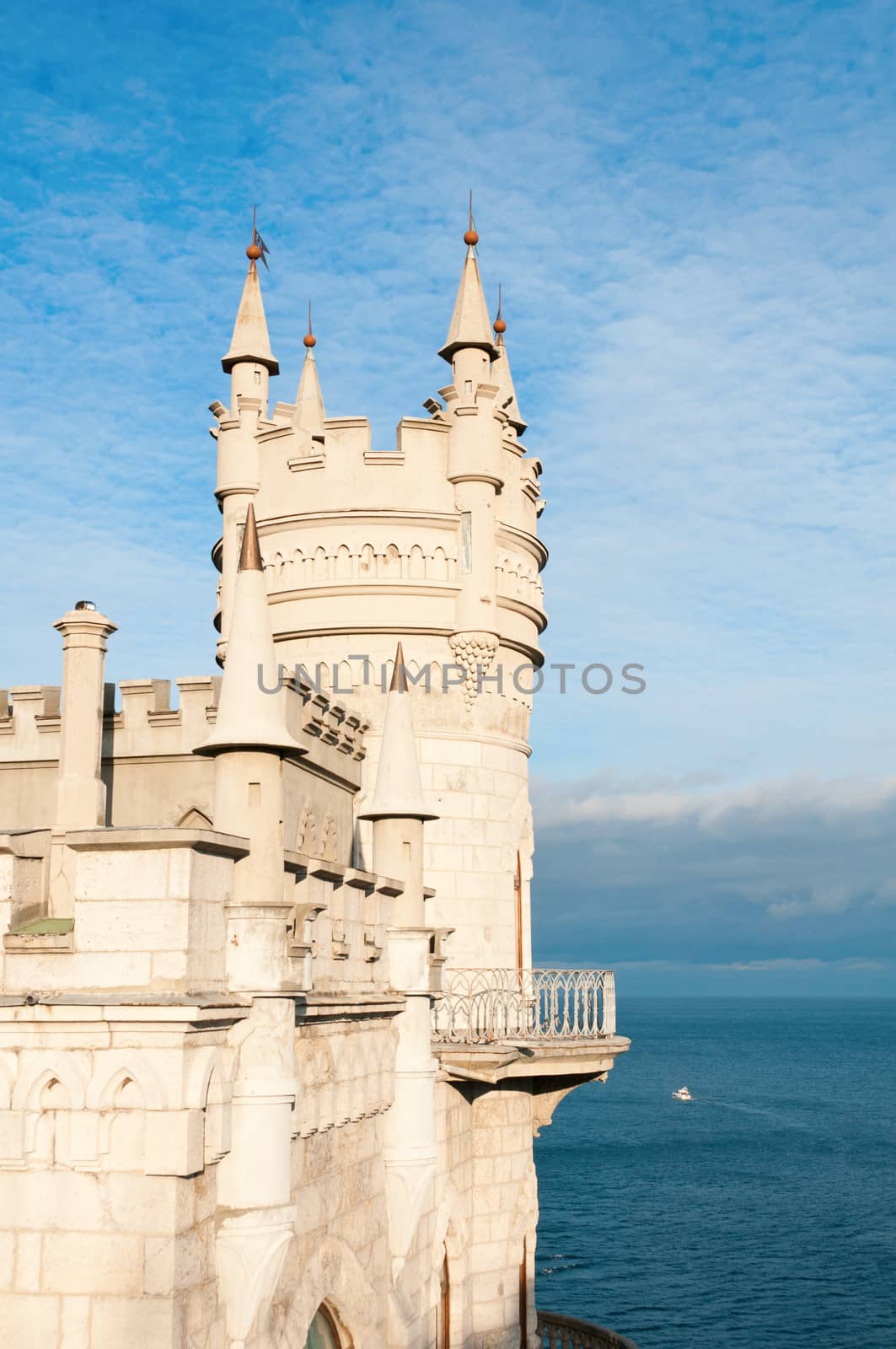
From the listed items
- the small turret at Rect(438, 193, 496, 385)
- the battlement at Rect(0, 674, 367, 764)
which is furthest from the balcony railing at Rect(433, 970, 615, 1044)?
the small turret at Rect(438, 193, 496, 385)

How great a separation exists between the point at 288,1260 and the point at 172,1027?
3.31 metres

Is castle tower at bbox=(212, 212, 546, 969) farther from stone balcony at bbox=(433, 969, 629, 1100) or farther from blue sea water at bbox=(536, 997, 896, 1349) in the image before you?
blue sea water at bbox=(536, 997, 896, 1349)

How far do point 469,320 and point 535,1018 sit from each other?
11.1 metres

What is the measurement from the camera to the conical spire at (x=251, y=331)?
22.4m

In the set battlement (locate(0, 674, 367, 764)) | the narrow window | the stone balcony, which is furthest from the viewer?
the narrow window

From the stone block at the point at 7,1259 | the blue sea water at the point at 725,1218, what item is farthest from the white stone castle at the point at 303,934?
the blue sea water at the point at 725,1218

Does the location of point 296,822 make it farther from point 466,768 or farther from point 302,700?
point 466,768

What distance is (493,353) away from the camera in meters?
22.0

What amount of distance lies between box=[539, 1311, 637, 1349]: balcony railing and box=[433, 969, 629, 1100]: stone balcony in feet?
17.3

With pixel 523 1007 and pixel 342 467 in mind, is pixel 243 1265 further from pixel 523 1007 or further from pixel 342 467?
pixel 342 467

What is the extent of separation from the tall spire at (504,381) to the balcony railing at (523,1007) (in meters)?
9.26

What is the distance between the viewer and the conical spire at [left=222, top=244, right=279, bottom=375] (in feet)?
73.6

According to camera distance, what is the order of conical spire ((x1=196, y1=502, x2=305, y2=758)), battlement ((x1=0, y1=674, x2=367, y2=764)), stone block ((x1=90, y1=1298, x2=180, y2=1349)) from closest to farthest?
stone block ((x1=90, y1=1298, x2=180, y2=1349))
conical spire ((x1=196, y1=502, x2=305, y2=758))
battlement ((x1=0, y1=674, x2=367, y2=764))

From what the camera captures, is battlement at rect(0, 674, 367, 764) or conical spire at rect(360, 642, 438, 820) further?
battlement at rect(0, 674, 367, 764)
